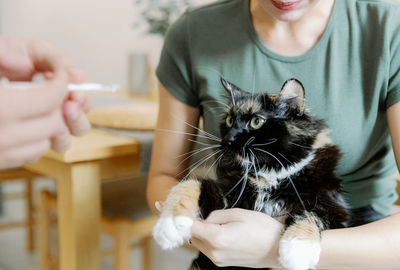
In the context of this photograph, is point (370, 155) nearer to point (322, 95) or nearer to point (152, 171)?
point (322, 95)

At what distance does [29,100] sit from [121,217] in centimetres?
103

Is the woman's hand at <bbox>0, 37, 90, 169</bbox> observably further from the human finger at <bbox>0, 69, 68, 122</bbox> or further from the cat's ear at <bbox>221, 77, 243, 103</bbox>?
the cat's ear at <bbox>221, 77, 243, 103</bbox>

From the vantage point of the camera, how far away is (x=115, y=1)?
9.31 ft

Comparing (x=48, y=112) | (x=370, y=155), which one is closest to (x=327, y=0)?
(x=370, y=155)

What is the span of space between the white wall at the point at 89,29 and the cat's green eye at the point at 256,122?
1.87 metres

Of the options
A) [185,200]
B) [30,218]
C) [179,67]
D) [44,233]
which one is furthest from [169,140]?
[30,218]

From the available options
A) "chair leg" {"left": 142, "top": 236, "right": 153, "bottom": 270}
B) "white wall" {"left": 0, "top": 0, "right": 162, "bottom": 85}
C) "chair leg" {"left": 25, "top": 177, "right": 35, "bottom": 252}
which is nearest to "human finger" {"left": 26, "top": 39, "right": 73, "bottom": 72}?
"chair leg" {"left": 142, "top": 236, "right": 153, "bottom": 270}


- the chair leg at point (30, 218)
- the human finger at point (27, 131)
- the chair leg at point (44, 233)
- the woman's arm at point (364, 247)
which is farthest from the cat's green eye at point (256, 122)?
the chair leg at point (30, 218)

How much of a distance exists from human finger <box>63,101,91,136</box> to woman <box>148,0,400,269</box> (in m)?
0.25

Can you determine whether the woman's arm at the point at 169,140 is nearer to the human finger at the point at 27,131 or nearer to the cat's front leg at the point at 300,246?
the cat's front leg at the point at 300,246

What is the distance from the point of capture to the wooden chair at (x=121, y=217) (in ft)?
4.59

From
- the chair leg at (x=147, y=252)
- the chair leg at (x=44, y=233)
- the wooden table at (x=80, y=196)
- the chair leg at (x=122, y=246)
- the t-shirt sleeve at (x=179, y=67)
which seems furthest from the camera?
the chair leg at (x=147, y=252)

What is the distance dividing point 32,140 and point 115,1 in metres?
2.56

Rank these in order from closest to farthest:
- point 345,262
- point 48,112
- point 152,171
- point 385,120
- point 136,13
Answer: point 48,112 → point 345,262 → point 385,120 → point 152,171 → point 136,13
